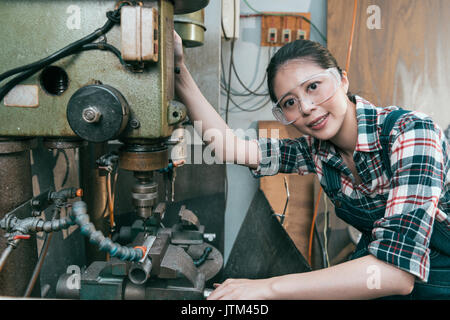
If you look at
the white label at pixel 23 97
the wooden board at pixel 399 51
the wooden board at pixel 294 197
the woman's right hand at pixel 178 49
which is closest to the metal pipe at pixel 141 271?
the white label at pixel 23 97

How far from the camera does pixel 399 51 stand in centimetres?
192

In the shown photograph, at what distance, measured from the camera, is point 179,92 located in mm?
1144

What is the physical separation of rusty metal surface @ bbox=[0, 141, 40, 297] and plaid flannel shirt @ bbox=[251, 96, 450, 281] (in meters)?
0.88

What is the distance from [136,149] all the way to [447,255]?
1.01 meters

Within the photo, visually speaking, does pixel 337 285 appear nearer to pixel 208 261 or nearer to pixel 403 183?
pixel 403 183

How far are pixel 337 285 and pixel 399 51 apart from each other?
176cm

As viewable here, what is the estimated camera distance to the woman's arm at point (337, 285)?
0.72m

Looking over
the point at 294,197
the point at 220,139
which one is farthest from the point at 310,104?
the point at 294,197

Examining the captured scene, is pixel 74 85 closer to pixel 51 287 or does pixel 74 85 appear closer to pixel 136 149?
Result: pixel 136 149

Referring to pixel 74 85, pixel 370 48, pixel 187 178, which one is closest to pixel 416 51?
pixel 370 48

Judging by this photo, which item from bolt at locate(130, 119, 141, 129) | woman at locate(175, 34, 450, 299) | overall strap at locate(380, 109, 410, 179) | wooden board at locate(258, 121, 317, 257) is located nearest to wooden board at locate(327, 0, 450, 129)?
wooden board at locate(258, 121, 317, 257)

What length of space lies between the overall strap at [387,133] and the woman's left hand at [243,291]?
52 centimetres

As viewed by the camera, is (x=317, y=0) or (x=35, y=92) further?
(x=317, y=0)

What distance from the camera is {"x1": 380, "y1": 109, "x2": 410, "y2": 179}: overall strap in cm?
90
